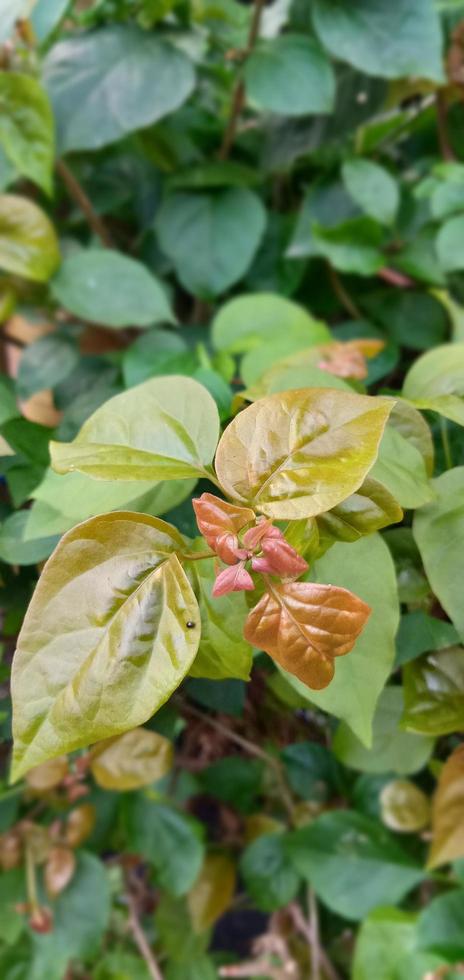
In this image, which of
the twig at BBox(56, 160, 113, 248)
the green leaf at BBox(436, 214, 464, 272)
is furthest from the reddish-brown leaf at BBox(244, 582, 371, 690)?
the twig at BBox(56, 160, 113, 248)

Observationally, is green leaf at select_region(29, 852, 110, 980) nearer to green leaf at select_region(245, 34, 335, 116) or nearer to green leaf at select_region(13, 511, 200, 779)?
green leaf at select_region(13, 511, 200, 779)

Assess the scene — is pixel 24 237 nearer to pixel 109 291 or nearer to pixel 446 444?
pixel 109 291

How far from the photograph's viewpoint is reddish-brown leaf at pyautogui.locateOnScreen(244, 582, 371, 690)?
0.20m

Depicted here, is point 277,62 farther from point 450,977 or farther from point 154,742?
point 450,977

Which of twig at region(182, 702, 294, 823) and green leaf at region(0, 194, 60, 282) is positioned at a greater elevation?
green leaf at region(0, 194, 60, 282)

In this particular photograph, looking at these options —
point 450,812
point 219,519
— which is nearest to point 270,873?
point 450,812

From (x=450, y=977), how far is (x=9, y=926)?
1.12 ft

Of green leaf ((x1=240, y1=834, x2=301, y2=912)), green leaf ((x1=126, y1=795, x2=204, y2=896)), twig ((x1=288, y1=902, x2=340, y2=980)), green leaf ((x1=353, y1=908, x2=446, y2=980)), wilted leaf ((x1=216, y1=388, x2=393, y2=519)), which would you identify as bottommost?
twig ((x1=288, y1=902, x2=340, y2=980))

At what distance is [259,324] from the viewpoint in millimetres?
528

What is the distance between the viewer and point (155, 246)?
76cm

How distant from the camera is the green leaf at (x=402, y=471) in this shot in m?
0.25

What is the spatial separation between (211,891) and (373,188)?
0.65 metres

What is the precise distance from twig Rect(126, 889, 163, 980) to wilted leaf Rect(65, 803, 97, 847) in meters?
0.12

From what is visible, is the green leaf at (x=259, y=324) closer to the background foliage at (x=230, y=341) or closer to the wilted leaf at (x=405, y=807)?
the background foliage at (x=230, y=341)
